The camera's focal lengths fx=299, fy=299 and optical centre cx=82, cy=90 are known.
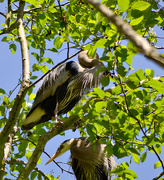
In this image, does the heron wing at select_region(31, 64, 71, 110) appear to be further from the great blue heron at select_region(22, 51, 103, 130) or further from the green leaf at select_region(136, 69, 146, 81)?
the green leaf at select_region(136, 69, 146, 81)

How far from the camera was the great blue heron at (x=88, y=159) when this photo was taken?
3.37m

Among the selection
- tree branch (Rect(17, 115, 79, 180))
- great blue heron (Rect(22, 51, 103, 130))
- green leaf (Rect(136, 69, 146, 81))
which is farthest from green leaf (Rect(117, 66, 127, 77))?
great blue heron (Rect(22, 51, 103, 130))

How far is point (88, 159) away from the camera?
3.43 meters

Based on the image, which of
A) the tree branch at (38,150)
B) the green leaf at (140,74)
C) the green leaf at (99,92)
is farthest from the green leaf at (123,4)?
the tree branch at (38,150)

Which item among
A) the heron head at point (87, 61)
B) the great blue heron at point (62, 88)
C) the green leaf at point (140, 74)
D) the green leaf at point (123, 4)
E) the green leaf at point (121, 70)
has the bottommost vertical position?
the green leaf at point (140, 74)

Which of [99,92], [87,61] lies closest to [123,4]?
[99,92]

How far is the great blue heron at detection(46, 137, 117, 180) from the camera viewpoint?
3371 millimetres

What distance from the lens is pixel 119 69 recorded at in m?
1.84

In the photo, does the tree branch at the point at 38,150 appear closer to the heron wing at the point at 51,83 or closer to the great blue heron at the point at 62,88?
the great blue heron at the point at 62,88

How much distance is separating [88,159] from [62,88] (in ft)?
3.22

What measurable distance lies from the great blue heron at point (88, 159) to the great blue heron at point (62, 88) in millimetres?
479

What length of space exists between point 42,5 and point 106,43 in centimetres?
77

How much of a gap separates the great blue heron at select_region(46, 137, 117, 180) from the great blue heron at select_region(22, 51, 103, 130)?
48 cm

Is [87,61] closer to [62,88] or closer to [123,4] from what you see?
[62,88]
